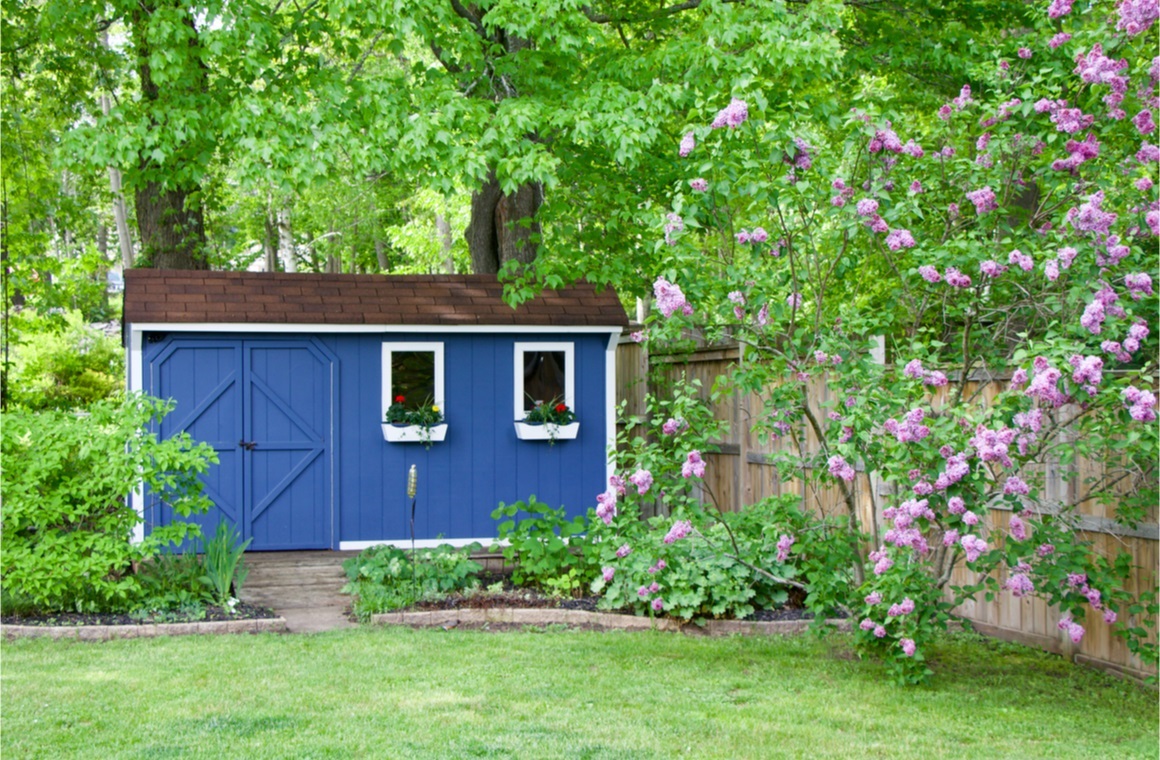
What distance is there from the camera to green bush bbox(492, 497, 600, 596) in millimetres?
8289

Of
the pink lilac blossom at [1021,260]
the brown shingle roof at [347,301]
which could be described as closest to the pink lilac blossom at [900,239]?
the pink lilac blossom at [1021,260]

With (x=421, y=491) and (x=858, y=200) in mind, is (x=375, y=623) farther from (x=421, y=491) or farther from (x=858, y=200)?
(x=858, y=200)

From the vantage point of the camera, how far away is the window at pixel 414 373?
33.2 feet

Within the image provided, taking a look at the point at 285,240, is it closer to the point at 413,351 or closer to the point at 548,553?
the point at 413,351

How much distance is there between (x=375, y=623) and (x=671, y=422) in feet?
8.87

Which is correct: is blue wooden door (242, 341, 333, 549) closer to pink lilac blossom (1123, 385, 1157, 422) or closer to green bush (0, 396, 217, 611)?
green bush (0, 396, 217, 611)

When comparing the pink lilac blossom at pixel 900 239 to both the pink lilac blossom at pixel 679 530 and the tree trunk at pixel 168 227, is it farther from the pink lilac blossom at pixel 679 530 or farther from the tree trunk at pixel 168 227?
the tree trunk at pixel 168 227

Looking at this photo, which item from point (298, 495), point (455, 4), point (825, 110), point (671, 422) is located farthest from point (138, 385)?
point (825, 110)

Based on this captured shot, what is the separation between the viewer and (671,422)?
6.13 m

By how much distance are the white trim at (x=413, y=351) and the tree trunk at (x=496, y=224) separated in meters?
2.70

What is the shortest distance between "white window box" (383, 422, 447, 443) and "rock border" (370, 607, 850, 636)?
2.45m

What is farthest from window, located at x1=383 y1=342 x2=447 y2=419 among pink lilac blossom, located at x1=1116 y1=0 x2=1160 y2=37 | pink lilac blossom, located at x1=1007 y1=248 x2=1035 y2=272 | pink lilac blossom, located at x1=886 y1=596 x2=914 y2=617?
pink lilac blossom, located at x1=1116 y1=0 x2=1160 y2=37

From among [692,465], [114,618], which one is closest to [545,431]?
[114,618]

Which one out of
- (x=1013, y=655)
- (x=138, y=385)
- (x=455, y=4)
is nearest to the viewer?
(x=1013, y=655)
